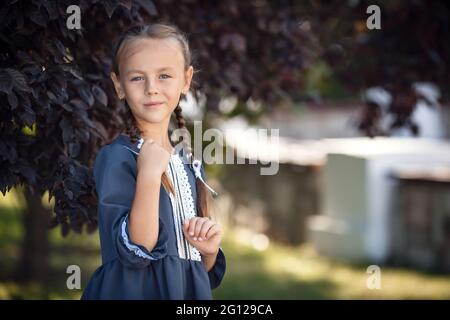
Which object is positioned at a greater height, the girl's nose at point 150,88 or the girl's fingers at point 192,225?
the girl's nose at point 150,88

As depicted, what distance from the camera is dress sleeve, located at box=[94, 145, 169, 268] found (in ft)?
6.55

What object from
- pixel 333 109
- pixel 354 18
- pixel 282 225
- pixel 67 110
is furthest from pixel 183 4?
pixel 333 109

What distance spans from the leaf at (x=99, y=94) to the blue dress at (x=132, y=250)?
0.87 metres

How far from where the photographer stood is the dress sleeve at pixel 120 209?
2.00m

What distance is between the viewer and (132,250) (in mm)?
1990

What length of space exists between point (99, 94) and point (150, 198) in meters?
1.20

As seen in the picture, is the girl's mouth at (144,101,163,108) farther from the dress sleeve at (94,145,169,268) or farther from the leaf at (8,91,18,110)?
the leaf at (8,91,18,110)

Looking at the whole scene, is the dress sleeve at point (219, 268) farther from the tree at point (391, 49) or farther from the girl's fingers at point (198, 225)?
the tree at point (391, 49)

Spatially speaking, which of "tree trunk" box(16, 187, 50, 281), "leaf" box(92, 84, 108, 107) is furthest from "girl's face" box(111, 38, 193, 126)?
"tree trunk" box(16, 187, 50, 281)

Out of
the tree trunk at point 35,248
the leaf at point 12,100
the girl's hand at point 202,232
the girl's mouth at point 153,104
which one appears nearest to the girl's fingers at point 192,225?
the girl's hand at point 202,232

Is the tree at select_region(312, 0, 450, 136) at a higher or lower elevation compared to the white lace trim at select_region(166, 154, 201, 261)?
higher

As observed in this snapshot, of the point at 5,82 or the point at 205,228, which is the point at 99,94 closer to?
the point at 5,82

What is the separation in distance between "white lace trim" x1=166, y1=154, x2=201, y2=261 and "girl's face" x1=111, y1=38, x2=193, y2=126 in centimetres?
17

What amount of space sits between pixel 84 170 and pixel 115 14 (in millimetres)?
717
